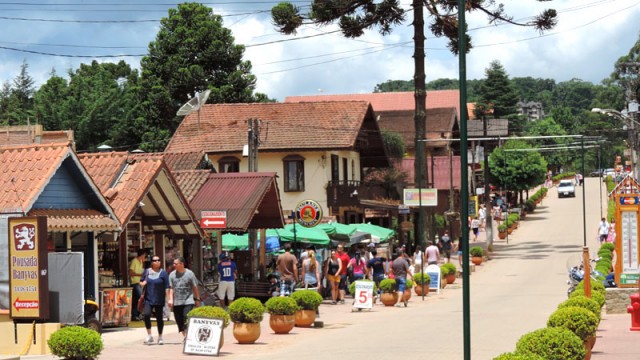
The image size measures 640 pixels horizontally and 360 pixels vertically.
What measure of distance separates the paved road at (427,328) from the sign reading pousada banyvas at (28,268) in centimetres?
142

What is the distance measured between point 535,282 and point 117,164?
62.7ft

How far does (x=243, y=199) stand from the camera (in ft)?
102

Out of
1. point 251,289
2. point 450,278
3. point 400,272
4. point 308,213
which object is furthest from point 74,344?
point 450,278

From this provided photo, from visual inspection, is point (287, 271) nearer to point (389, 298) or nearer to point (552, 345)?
point (389, 298)

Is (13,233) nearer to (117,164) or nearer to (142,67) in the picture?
(117,164)

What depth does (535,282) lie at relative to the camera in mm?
40156

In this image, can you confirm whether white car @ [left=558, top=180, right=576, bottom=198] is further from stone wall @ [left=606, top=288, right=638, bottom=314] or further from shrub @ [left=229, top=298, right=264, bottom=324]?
shrub @ [left=229, top=298, right=264, bottom=324]

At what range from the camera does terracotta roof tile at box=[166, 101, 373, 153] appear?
5416 centimetres

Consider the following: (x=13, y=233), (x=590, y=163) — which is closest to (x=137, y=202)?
(x=13, y=233)

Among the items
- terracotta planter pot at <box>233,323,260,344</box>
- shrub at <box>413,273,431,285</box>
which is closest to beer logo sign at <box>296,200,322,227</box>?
shrub at <box>413,273,431,285</box>

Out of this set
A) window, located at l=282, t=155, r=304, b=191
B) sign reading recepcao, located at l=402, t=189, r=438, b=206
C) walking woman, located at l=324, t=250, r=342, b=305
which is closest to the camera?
walking woman, located at l=324, t=250, r=342, b=305

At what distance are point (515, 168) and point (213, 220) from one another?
6151 cm

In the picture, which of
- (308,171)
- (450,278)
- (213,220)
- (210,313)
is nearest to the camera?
(210,313)

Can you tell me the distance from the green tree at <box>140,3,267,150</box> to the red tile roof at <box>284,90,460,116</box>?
2851 cm
